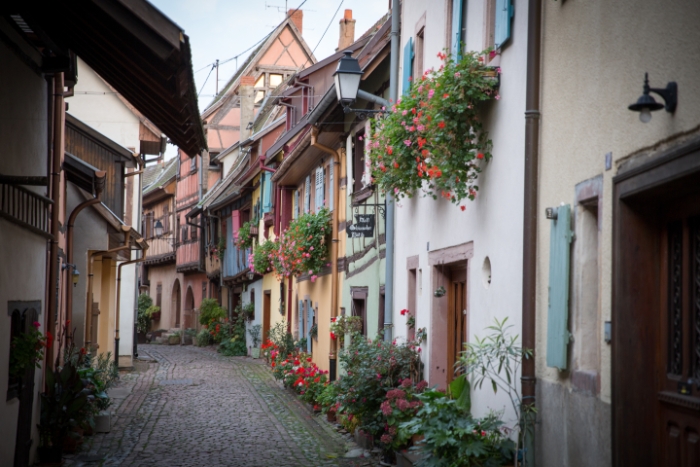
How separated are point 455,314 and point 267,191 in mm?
14745

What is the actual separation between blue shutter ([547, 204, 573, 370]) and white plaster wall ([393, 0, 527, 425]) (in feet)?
2.51

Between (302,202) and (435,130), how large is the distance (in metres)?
12.4

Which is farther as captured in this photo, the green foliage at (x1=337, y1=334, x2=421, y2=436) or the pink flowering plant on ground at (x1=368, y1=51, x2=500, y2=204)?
the green foliage at (x1=337, y1=334, x2=421, y2=436)

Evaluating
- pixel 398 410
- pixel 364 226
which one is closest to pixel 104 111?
pixel 364 226

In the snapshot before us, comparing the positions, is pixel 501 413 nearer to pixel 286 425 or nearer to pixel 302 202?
pixel 286 425

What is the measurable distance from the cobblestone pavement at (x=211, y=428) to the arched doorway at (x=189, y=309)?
1824 cm

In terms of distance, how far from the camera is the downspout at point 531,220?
6.12 m

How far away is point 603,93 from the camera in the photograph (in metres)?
5.01

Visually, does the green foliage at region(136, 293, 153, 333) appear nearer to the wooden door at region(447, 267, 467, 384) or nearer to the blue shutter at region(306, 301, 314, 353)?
the blue shutter at region(306, 301, 314, 353)

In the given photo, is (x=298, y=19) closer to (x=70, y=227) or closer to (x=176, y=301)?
(x=176, y=301)

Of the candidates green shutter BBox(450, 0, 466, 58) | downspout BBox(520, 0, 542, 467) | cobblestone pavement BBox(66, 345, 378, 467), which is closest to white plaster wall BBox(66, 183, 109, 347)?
cobblestone pavement BBox(66, 345, 378, 467)

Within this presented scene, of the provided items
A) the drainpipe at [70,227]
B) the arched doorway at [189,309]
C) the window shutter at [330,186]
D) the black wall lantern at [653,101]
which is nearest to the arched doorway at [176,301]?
the arched doorway at [189,309]

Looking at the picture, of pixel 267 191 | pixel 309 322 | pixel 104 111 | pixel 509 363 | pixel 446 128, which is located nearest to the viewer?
pixel 509 363

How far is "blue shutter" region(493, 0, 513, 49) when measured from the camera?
682 centimetres
